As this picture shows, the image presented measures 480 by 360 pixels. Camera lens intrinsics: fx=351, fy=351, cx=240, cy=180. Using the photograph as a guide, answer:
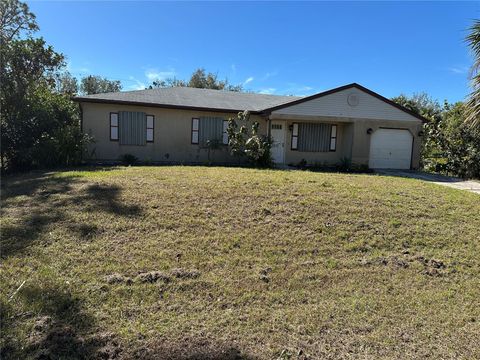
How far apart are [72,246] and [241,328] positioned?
291 cm

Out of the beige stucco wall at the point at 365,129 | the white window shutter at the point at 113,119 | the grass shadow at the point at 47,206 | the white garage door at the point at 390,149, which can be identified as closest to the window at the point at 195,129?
the white window shutter at the point at 113,119

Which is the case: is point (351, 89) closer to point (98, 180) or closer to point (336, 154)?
point (336, 154)

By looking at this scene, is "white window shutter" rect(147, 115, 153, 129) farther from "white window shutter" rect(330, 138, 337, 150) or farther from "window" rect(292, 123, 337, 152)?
"white window shutter" rect(330, 138, 337, 150)

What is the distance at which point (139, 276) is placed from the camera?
177 inches

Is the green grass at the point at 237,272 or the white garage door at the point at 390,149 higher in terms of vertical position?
the white garage door at the point at 390,149

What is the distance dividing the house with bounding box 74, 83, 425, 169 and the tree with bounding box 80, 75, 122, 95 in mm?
32184

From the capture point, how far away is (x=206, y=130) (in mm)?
15930

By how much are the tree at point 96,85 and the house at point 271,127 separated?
3218 cm

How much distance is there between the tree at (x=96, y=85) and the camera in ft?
149

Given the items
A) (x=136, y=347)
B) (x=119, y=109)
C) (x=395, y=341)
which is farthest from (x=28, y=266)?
(x=119, y=109)

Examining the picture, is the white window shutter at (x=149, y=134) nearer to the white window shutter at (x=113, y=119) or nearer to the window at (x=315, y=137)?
the white window shutter at (x=113, y=119)

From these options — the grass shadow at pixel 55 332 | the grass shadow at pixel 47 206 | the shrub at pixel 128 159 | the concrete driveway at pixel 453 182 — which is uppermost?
the shrub at pixel 128 159

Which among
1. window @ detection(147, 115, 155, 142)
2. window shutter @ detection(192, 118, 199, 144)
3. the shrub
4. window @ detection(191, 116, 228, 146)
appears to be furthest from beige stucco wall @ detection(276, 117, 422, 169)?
the shrub

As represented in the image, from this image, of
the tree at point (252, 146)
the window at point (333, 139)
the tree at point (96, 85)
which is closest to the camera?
the tree at point (252, 146)
